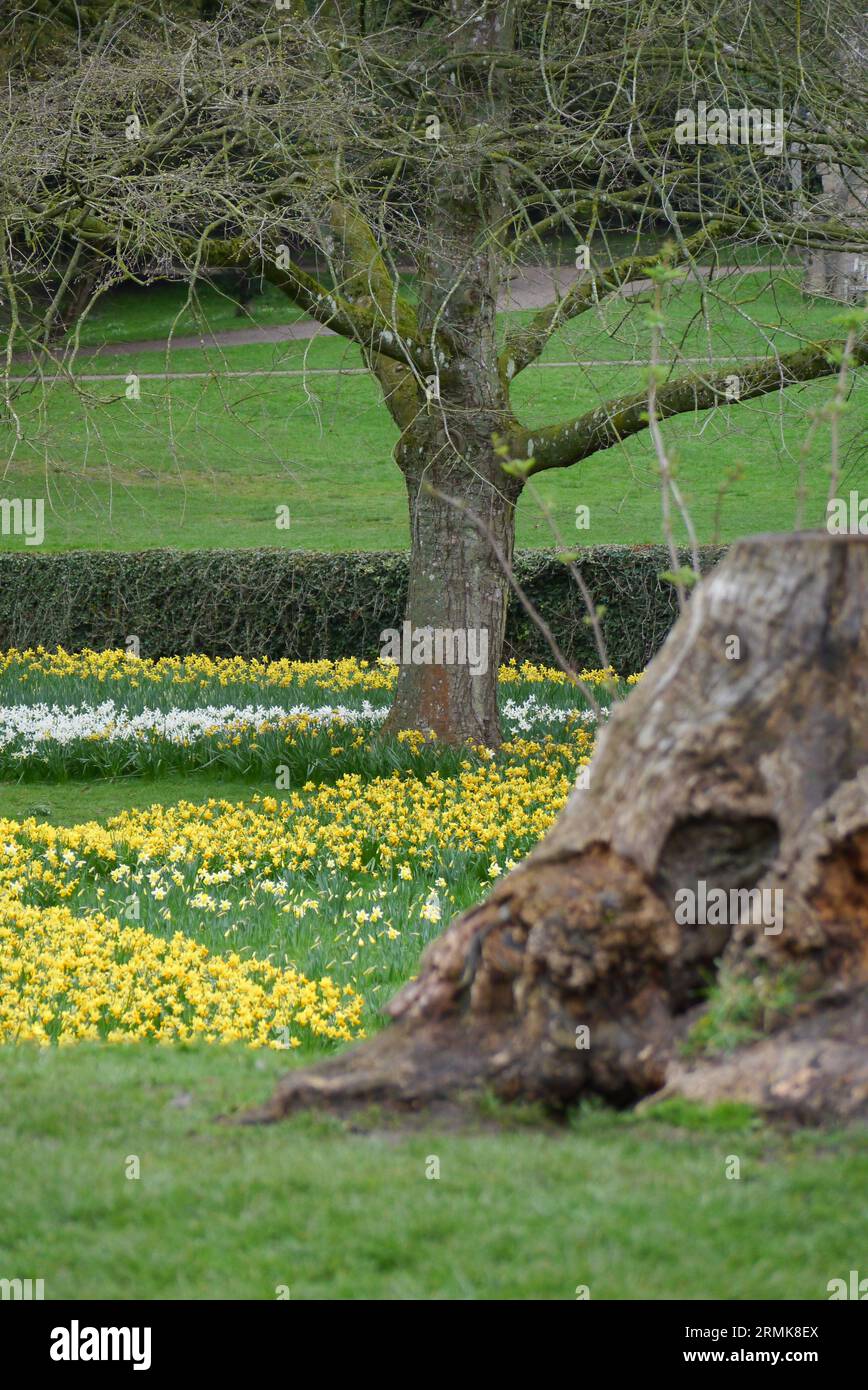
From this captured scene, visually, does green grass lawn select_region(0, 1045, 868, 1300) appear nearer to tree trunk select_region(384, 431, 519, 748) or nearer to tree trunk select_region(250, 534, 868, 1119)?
tree trunk select_region(250, 534, 868, 1119)

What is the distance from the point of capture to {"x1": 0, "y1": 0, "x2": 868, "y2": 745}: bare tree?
6652mm

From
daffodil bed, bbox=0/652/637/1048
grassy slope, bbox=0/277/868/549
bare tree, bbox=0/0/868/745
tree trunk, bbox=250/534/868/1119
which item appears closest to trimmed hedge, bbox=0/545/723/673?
daffodil bed, bbox=0/652/637/1048

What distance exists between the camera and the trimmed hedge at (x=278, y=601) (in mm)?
12398

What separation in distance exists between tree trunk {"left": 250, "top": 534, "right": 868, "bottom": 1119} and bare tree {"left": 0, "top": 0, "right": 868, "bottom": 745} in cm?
335

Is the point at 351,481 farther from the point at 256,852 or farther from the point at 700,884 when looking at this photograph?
the point at 700,884

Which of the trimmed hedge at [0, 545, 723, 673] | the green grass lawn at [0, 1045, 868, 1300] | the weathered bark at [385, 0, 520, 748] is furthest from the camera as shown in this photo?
the trimmed hedge at [0, 545, 723, 673]

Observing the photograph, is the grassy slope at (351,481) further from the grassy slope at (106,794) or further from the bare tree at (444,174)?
the grassy slope at (106,794)

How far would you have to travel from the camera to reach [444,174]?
8148 mm

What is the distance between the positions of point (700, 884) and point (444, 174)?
6.27 m

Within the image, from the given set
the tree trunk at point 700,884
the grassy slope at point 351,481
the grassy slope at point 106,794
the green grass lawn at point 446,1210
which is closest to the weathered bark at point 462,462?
the grassy slope at point 106,794

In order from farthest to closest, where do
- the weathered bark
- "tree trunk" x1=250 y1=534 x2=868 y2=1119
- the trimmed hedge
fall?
the trimmed hedge < the weathered bark < "tree trunk" x1=250 y1=534 x2=868 y2=1119

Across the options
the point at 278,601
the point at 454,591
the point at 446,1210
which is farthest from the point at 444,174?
the point at 446,1210
